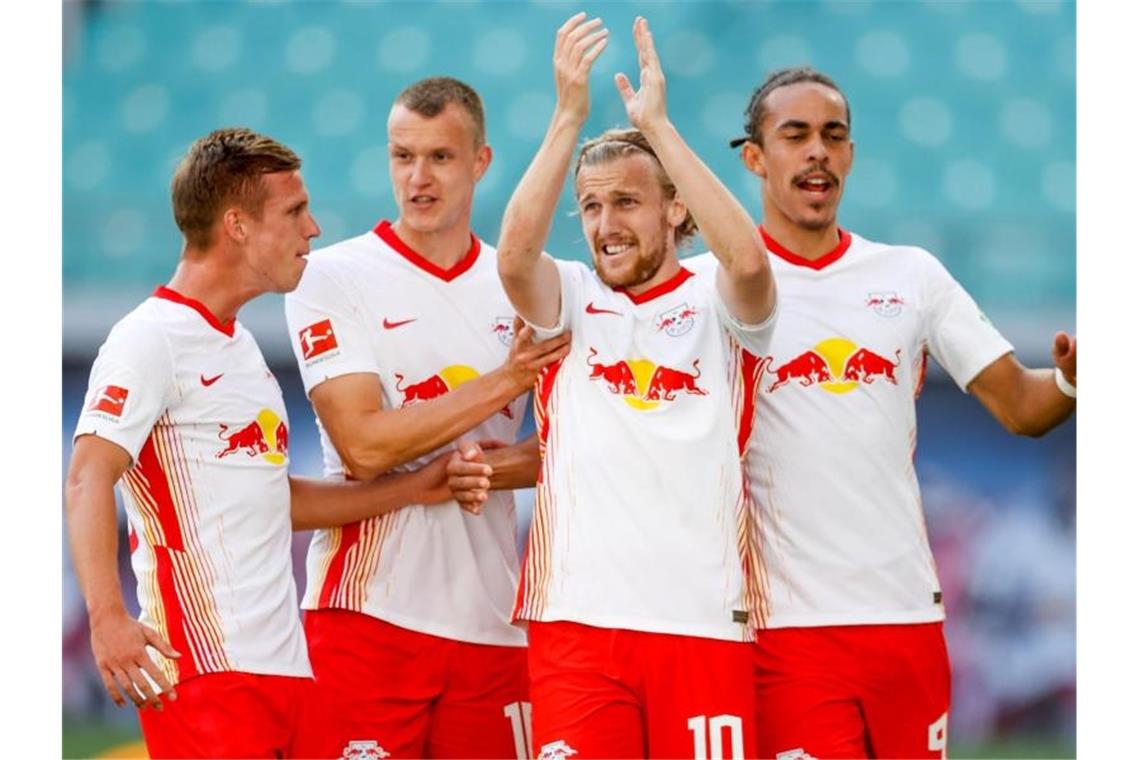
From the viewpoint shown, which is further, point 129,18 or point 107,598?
point 129,18

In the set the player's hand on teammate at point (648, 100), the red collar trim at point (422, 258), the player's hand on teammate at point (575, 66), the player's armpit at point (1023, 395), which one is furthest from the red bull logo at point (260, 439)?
the player's armpit at point (1023, 395)

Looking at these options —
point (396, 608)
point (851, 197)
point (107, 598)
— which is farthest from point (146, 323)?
point (851, 197)

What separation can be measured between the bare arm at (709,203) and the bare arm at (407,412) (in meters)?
0.48

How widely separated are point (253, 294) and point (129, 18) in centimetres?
758

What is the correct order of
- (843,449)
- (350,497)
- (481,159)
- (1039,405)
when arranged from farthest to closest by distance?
(481,159)
(1039,405)
(350,497)
(843,449)

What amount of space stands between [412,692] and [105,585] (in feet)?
3.73

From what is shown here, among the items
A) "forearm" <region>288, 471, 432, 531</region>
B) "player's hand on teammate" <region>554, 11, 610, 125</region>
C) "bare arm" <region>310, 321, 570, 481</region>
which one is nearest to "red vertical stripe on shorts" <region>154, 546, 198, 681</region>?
"forearm" <region>288, 471, 432, 531</region>

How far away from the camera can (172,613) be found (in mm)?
3812

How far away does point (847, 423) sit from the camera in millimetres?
4355

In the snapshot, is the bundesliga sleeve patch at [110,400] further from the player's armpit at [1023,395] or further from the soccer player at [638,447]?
the player's armpit at [1023,395]

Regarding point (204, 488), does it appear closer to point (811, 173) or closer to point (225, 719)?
point (225, 719)

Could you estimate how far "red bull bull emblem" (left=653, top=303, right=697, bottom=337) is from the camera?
4.14 metres

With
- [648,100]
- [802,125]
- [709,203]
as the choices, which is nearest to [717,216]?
[709,203]

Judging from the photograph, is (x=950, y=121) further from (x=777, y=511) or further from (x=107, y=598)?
(x=107, y=598)
